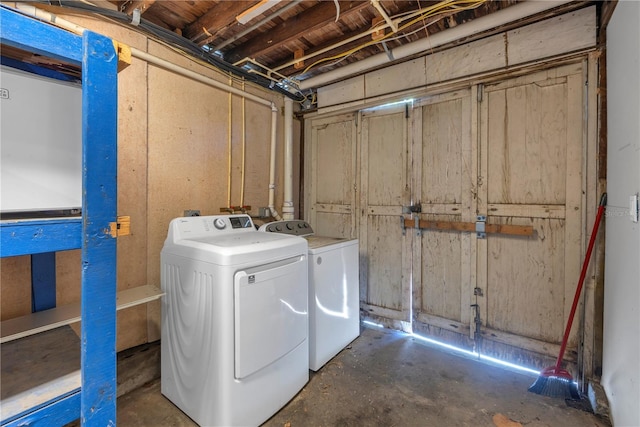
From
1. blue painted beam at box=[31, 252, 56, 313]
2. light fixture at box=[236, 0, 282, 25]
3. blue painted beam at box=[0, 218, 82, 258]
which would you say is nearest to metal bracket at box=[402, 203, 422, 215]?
light fixture at box=[236, 0, 282, 25]

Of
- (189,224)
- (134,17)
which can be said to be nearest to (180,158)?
(189,224)

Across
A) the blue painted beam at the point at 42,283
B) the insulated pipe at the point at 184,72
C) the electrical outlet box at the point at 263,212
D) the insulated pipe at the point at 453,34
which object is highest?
the insulated pipe at the point at 453,34

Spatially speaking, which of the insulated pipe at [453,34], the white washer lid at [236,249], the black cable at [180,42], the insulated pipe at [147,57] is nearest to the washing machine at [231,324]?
the white washer lid at [236,249]

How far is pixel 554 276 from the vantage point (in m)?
1.93

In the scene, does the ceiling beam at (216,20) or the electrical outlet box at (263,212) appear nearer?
the ceiling beam at (216,20)

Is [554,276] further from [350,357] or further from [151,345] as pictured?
[151,345]

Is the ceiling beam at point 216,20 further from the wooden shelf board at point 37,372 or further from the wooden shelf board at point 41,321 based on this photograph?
the wooden shelf board at point 37,372

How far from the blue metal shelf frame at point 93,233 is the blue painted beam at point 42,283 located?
87cm

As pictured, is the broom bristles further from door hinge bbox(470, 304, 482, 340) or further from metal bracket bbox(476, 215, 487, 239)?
metal bracket bbox(476, 215, 487, 239)

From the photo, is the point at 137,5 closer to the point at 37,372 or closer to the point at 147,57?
the point at 147,57

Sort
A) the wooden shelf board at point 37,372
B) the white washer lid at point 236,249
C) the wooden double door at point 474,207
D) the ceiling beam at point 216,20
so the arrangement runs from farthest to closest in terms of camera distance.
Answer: the wooden double door at point 474,207 → the ceiling beam at point 216,20 → the white washer lid at point 236,249 → the wooden shelf board at point 37,372

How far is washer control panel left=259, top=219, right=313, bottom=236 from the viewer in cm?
223

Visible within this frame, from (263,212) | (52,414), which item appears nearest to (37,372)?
(52,414)

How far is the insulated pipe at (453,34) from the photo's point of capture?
5.63 ft
